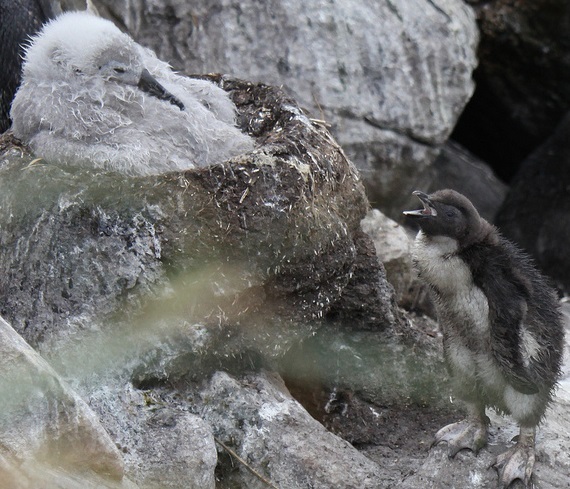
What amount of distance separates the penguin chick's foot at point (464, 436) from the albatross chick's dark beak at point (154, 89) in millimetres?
1967

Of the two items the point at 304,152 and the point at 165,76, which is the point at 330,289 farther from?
the point at 165,76

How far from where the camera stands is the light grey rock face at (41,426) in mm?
3803

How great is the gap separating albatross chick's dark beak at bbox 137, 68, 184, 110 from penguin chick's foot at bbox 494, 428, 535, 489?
220cm

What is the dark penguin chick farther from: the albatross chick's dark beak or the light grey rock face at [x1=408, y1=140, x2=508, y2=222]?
the light grey rock face at [x1=408, y1=140, x2=508, y2=222]

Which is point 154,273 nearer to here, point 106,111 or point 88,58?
point 106,111

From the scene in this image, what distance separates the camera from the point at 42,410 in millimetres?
3941

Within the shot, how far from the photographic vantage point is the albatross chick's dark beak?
17.6 feet

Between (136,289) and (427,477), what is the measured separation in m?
1.50

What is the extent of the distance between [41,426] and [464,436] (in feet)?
6.45

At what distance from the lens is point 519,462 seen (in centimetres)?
480

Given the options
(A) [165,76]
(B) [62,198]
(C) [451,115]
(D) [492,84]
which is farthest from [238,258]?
(D) [492,84]

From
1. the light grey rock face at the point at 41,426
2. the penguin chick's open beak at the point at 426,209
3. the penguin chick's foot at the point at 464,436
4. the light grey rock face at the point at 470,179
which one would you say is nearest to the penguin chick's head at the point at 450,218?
the penguin chick's open beak at the point at 426,209

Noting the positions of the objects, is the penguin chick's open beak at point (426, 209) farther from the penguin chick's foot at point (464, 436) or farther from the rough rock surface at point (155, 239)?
the penguin chick's foot at point (464, 436)

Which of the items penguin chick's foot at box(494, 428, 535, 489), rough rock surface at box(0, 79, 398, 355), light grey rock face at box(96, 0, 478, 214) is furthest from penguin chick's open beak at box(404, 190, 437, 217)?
light grey rock face at box(96, 0, 478, 214)
